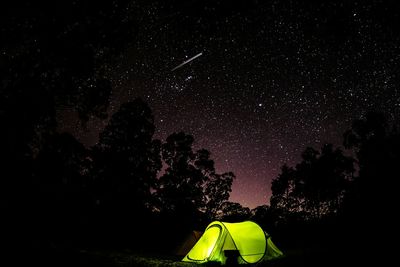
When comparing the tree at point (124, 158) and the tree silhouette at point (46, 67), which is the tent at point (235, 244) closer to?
the tree silhouette at point (46, 67)

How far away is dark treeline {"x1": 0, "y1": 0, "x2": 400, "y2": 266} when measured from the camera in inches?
434

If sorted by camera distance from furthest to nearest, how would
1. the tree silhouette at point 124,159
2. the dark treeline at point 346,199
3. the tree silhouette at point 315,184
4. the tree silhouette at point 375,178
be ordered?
the tree silhouette at point 315,184 → the tree silhouette at point 124,159 → the tree silhouette at point 375,178 → the dark treeline at point 346,199

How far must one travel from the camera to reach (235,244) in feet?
33.3

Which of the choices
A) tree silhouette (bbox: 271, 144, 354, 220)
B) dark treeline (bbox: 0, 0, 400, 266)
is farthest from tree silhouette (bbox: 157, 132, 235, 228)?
tree silhouette (bbox: 271, 144, 354, 220)

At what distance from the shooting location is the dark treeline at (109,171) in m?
11.0

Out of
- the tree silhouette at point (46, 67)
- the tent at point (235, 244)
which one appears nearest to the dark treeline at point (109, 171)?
the tree silhouette at point (46, 67)

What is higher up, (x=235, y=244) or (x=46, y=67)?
(x=46, y=67)

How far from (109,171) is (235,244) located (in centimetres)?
1362

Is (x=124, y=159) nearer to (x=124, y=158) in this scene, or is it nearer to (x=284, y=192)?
(x=124, y=158)

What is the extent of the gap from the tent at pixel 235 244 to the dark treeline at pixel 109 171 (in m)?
2.39

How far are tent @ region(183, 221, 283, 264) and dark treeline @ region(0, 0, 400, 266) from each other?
2392mm

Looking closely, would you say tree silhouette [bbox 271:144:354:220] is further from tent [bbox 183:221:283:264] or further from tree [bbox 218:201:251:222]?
tent [bbox 183:221:283:264]

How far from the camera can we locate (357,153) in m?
27.1

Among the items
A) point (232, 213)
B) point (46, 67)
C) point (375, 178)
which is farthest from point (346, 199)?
point (46, 67)
